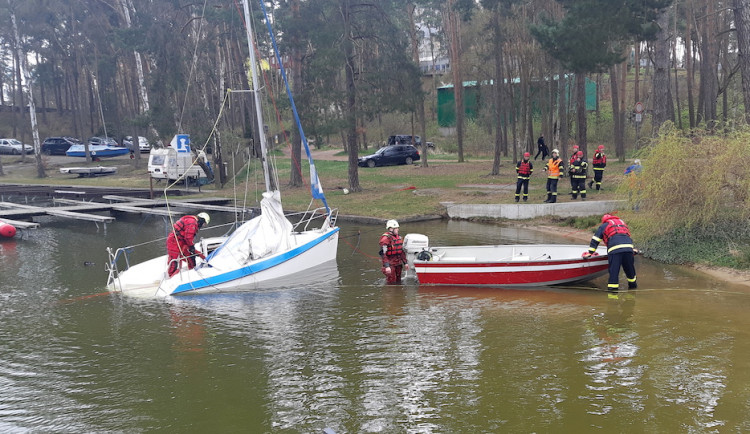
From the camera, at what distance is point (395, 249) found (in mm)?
14648

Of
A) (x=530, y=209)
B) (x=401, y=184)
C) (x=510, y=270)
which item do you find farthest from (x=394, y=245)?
(x=401, y=184)

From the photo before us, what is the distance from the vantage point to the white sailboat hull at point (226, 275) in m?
14.4

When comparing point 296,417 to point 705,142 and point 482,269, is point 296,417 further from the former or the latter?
point 705,142

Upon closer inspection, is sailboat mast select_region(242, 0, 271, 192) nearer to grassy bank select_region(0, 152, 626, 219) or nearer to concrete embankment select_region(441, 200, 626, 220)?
grassy bank select_region(0, 152, 626, 219)

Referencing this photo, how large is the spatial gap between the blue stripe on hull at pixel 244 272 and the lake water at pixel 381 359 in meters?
0.37

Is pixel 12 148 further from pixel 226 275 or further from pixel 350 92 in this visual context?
pixel 226 275

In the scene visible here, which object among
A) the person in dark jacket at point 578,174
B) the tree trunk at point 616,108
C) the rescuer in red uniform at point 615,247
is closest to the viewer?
the rescuer in red uniform at point 615,247

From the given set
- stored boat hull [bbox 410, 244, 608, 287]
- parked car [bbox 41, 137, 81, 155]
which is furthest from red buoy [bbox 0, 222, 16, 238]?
parked car [bbox 41, 137, 81, 155]

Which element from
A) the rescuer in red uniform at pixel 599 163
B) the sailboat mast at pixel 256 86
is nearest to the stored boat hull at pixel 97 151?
the sailboat mast at pixel 256 86

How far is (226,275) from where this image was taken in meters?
14.7

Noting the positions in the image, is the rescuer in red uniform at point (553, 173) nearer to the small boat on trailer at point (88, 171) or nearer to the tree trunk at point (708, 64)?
the tree trunk at point (708, 64)

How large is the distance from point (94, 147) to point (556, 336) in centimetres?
5096

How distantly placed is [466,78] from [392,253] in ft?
127

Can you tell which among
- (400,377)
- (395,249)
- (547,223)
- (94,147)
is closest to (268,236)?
(395,249)
